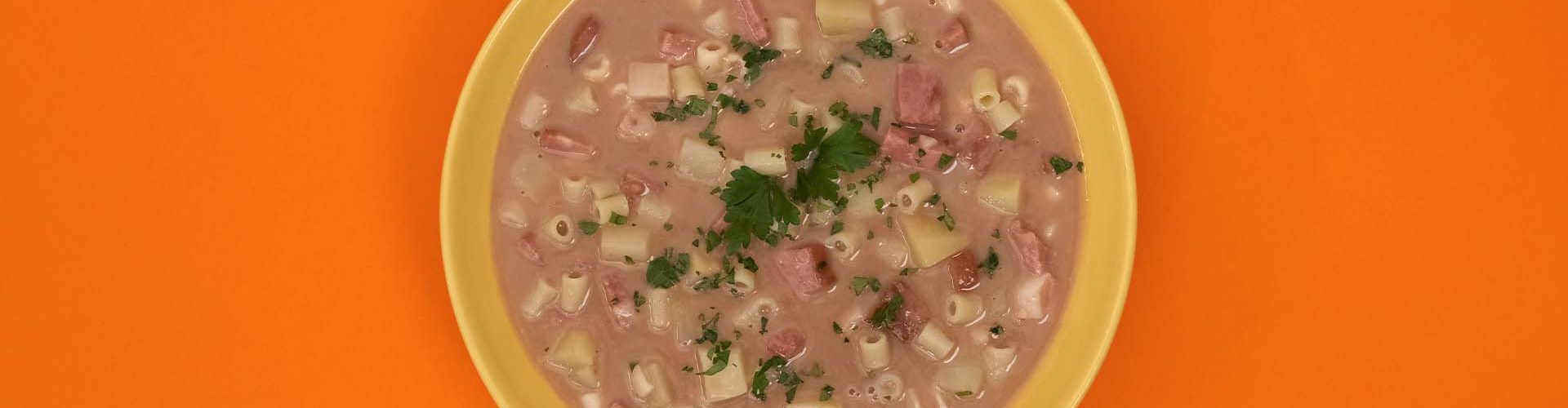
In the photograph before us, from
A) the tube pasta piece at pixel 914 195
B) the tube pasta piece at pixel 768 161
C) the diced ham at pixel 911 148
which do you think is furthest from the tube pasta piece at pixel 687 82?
the tube pasta piece at pixel 914 195

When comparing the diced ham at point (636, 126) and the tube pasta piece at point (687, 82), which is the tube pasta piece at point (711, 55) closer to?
the tube pasta piece at point (687, 82)

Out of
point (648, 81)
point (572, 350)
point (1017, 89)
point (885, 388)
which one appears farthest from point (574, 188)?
point (1017, 89)

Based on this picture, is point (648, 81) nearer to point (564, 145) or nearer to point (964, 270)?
point (564, 145)

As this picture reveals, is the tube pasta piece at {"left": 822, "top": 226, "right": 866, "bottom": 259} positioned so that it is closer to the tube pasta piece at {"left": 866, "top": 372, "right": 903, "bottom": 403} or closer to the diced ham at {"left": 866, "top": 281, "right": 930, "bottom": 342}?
the diced ham at {"left": 866, "top": 281, "right": 930, "bottom": 342}

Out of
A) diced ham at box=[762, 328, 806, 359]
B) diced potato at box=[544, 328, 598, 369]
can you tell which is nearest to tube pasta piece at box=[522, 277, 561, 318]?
diced potato at box=[544, 328, 598, 369]

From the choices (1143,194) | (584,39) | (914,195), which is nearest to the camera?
(914,195)
